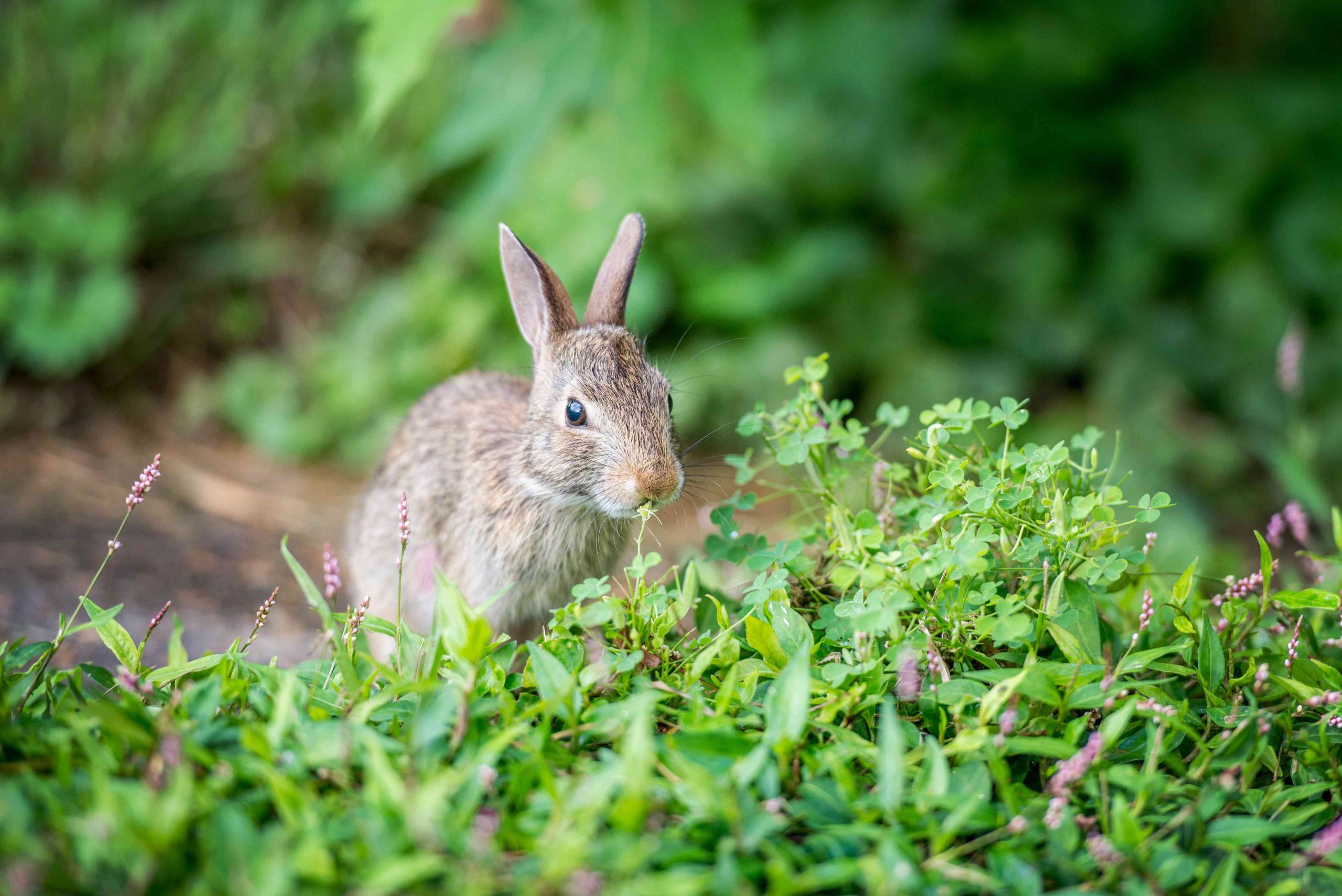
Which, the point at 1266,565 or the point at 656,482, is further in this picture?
the point at 656,482

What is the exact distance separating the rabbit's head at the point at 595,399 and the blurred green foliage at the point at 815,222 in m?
2.47

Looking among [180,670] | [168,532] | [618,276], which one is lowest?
[180,670]

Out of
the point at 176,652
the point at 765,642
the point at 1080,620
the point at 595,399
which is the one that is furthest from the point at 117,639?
the point at 1080,620

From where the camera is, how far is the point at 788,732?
189 centimetres

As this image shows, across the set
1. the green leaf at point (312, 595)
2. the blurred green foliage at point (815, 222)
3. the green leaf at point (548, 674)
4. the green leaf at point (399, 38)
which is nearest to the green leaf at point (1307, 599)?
the green leaf at point (548, 674)

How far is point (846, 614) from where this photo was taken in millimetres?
2219

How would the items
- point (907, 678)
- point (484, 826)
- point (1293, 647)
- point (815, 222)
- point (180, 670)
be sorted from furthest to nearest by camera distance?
point (815, 222), point (1293, 647), point (180, 670), point (907, 678), point (484, 826)

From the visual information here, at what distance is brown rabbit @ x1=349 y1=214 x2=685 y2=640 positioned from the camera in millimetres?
3338

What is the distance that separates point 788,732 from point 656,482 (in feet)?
4.31

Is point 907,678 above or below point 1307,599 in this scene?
below

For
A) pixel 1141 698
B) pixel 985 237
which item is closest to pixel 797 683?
pixel 1141 698

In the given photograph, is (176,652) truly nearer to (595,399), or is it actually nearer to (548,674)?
(548,674)

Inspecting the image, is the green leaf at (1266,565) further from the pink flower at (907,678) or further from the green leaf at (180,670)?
the green leaf at (180,670)

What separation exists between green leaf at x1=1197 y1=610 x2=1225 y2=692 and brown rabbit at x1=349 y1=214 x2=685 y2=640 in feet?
4.70
